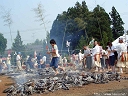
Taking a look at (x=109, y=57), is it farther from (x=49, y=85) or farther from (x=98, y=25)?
(x=98, y=25)

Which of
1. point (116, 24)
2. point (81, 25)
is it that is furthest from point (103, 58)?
point (116, 24)

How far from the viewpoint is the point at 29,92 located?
8.09 meters

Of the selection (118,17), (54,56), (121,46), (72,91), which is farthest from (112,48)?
(118,17)

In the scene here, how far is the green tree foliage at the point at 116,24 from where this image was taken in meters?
45.4

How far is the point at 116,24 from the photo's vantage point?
45.8m

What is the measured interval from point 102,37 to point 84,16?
553 cm

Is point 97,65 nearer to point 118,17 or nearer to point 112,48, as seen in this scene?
point 112,48

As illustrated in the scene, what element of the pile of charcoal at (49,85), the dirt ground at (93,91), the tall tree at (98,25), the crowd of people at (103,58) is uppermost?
the tall tree at (98,25)

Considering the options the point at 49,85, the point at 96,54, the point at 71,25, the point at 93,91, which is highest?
the point at 71,25

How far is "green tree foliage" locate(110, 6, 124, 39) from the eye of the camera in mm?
45375

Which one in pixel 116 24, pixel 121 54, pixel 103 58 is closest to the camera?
pixel 121 54

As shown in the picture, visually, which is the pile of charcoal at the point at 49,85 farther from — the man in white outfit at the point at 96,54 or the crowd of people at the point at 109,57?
the man in white outfit at the point at 96,54

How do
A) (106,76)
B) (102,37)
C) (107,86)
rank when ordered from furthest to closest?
(102,37), (106,76), (107,86)

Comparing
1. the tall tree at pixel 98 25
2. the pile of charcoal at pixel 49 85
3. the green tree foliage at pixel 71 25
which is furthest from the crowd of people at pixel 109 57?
the green tree foliage at pixel 71 25
